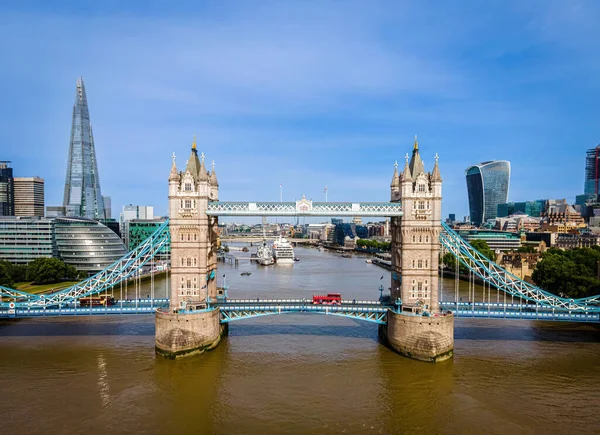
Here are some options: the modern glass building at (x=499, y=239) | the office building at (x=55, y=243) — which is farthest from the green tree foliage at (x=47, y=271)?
the modern glass building at (x=499, y=239)

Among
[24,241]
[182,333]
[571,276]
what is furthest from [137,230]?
[571,276]

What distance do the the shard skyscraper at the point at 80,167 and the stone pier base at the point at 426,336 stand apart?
164517mm

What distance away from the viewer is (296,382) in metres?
40.2

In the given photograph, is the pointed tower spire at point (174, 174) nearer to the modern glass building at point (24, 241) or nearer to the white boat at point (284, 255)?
the modern glass building at point (24, 241)

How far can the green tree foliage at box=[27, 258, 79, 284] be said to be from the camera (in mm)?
84875

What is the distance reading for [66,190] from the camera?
186750mm

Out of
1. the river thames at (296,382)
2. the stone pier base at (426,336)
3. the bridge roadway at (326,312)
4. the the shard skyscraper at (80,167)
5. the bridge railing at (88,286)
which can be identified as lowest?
the river thames at (296,382)

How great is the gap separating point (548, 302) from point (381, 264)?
100199 mm

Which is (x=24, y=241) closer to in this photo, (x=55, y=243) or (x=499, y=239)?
(x=55, y=243)

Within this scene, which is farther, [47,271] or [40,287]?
[47,271]

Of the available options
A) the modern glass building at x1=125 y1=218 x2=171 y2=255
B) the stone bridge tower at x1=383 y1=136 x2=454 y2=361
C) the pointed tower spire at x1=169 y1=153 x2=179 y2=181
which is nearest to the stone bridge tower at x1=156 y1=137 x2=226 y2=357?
the pointed tower spire at x1=169 y1=153 x2=179 y2=181

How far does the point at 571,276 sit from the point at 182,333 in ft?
203

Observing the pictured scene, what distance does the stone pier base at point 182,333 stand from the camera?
45781 mm

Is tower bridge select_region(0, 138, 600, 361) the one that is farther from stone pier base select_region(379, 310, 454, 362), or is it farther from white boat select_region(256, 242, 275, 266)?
white boat select_region(256, 242, 275, 266)
